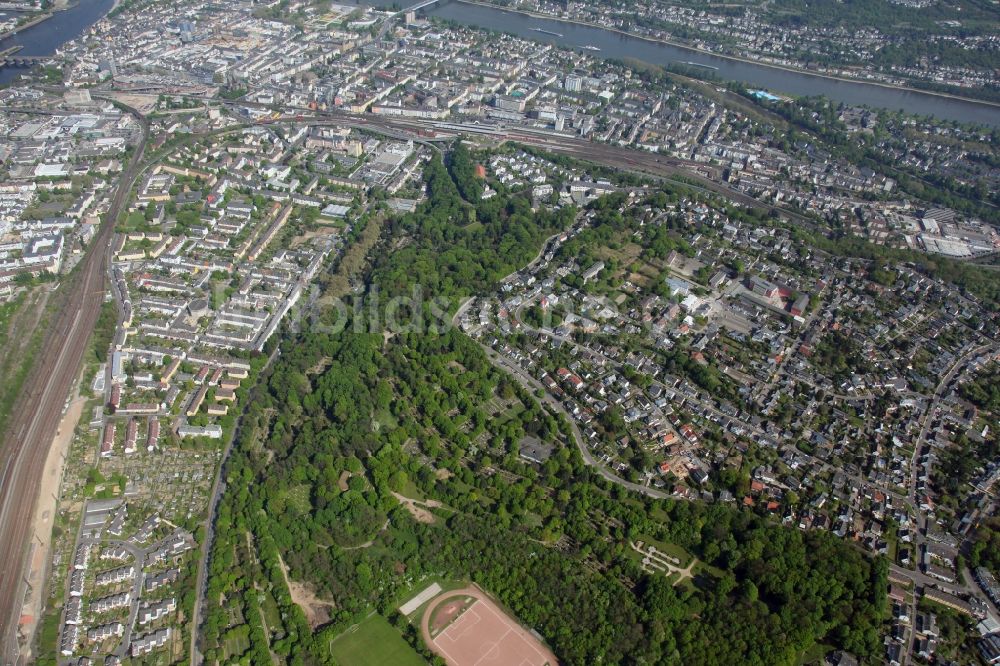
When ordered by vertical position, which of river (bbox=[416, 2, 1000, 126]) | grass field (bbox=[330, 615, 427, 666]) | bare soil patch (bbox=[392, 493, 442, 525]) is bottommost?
grass field (bbox=[330, 615, 427, 666])

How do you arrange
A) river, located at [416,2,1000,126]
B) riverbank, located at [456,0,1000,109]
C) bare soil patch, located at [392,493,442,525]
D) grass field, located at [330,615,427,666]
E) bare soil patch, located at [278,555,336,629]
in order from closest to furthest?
grass field, located at [330,615,427,666]
bare soil patch, located at [278,555,336,629]
bare soil patch, located at [392,493,442,525]
river, located at [416,2,1000,126]
riverbank, located at [456,0,1000,109]

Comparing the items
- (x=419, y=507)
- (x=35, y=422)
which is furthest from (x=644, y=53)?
(x=35, y=422)

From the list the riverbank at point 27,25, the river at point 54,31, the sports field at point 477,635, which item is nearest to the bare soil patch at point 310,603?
the sports field at point 477,635

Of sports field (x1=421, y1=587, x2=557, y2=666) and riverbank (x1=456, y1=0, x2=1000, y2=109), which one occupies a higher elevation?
riverbank (x1=456, y1=0, x2=1000, y2=109)

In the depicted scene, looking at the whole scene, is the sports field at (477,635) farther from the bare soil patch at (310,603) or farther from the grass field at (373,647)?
the bare soil patch at (310,603)

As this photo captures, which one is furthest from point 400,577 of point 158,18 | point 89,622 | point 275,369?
point 158,18

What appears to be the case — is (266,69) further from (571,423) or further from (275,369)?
(571,423)

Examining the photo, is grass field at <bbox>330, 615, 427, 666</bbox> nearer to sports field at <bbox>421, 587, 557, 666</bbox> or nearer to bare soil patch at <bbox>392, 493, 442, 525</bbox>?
sports field at <bbox>421, 587, 557, 666</bbox>

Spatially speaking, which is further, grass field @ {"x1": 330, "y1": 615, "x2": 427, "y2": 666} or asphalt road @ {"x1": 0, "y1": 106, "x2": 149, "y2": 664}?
asphalt road @ {"x1": 0, "y1": 106, "x2": 149, "y2": 664}

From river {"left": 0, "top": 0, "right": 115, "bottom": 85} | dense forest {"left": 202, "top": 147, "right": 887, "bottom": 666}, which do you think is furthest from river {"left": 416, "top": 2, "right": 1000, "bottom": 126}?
dense forest {"left": 202, "top": 147, "right": 887, "bottom": 666}
